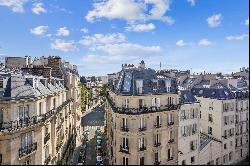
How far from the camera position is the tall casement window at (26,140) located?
73.2 ft

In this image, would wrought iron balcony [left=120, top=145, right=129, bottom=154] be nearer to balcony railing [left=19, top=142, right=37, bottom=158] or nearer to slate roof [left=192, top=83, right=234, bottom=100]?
balcony railing [left=19, top=142, right=37, bottom=158]

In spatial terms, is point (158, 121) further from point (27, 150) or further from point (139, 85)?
point (27, 150)

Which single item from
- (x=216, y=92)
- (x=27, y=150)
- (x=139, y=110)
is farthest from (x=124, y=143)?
(x=216, y=92)

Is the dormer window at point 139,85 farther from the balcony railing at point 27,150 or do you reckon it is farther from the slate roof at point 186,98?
the balcony railing at point 27,150

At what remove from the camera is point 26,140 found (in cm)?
2272

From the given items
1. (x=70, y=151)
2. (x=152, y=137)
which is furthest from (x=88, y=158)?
(x=152, y=137)

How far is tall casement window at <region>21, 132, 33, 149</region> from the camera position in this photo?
2230 centimetres

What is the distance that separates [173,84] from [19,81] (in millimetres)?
16010

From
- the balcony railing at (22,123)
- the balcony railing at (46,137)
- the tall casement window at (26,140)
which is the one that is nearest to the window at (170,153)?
the balcony railing at (46,137)

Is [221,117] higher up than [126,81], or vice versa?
[126,81]

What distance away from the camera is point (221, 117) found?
3522 centimetres

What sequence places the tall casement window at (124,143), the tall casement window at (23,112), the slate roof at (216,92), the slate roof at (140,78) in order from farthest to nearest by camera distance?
the slate roof at (216,92) → the slate roof at (140,78) → the tall casement window at (124,143) → the tall casement window at (23,112)

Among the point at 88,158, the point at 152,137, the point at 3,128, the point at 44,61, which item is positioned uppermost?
the point at 44,61

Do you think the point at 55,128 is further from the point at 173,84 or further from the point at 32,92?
the point at 173,84
